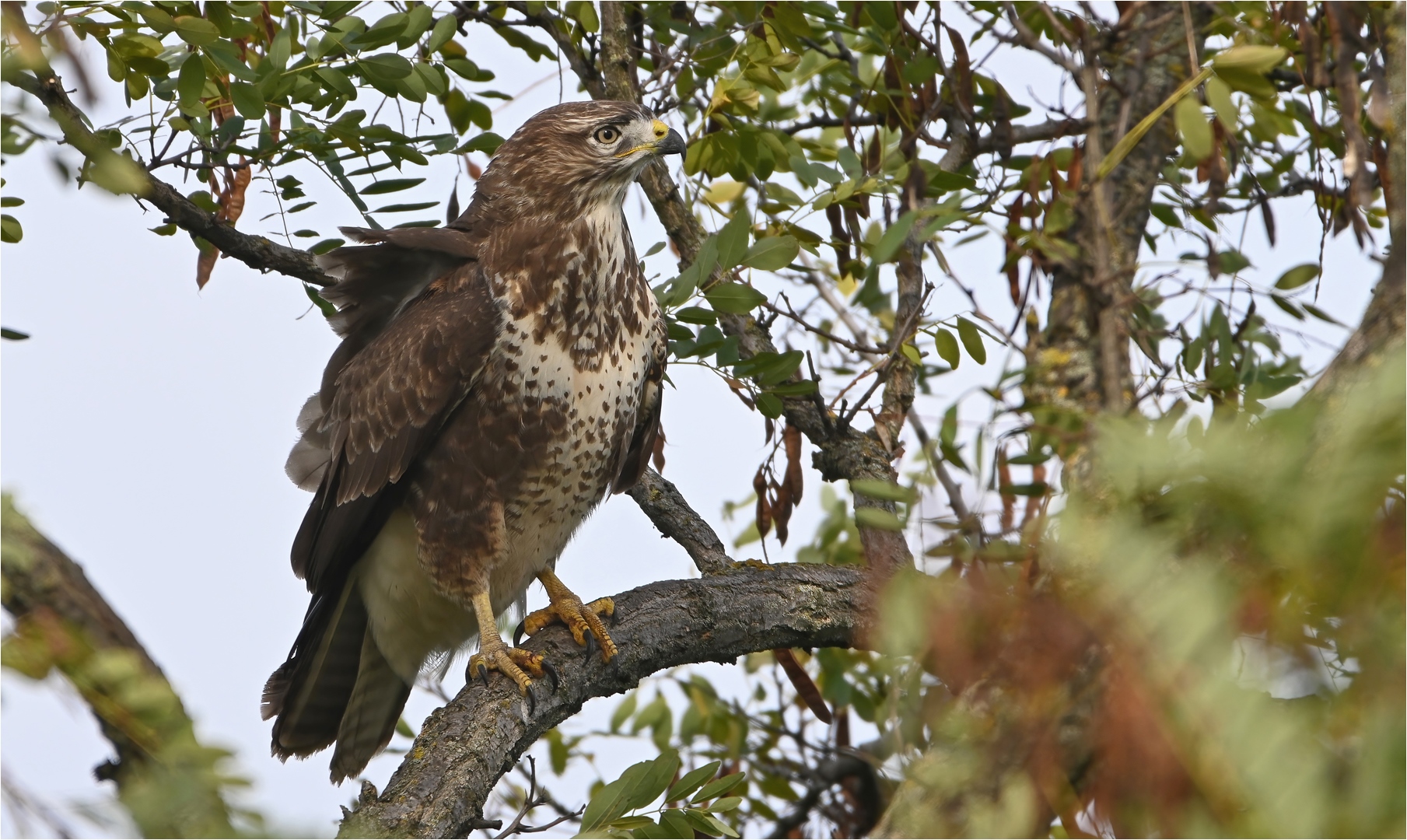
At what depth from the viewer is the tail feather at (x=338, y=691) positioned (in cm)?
362

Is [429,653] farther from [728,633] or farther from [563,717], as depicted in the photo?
[728,633]

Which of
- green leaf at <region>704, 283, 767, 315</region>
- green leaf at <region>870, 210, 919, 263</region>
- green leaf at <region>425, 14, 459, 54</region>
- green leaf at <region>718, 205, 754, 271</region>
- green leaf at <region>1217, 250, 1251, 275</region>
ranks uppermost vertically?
green leaf at <region>425, 14, 459, 54</region>

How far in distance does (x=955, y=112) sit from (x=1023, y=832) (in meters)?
3.19

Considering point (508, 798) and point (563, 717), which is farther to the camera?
point (508, 798)

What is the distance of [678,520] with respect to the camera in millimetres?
3805

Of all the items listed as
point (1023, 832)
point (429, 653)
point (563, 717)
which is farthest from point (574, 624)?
point (1023, 832)

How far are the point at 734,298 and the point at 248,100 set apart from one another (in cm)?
127

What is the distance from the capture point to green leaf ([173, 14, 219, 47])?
2.50 meters

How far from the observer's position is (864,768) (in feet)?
14.2

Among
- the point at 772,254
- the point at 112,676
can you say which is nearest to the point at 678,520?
the point at 772,254

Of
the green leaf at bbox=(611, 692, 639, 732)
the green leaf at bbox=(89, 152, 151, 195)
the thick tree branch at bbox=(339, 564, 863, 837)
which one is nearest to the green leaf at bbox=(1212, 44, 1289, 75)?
the green leaf at bbox=(89, 152, 151, 195)

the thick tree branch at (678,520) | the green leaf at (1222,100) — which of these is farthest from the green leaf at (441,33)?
the green leaf at (1222,100)

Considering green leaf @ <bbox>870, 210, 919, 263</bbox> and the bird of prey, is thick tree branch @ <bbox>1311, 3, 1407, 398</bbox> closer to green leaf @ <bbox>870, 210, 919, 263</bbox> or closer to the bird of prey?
green leaf @ <bbox>870, 210, 919, 263</bbox>

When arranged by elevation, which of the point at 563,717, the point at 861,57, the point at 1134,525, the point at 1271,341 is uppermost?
the point at 861,57
